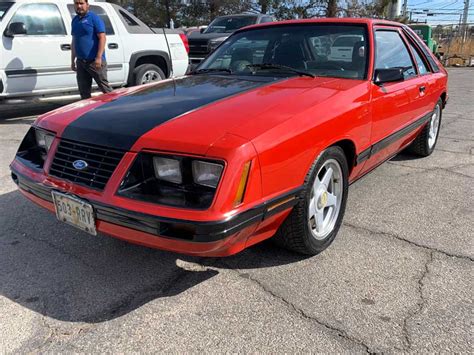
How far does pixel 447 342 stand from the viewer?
2.11 meters

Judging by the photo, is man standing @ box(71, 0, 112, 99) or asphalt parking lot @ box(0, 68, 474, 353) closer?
asphalt parking lot @ box(0, 68, 474, 353)

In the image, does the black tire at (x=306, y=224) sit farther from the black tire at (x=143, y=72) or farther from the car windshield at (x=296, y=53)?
the black tire at (x=143, y=72)

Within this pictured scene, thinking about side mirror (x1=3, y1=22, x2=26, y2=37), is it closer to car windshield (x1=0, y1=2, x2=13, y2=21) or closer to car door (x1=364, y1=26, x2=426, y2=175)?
car windshield (x1=0, y1=2, x2=13, y2=21)

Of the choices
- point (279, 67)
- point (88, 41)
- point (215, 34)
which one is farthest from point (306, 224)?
point (215, 34)

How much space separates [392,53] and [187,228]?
110 inches

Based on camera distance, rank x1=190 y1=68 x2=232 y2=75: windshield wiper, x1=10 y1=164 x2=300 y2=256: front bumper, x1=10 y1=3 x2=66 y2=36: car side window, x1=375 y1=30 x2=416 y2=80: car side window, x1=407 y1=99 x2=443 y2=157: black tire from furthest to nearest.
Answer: x1=10 y1=3 x2=66 y2=36: car side window → x1=407 y1=99 x2=443 y2=157: black tire → x1=190 y1=68 x2=232 y2=75: windshield wiper → x1=375 y1=30 x2=416 y2=80: car side window → x1=10 y1=164 x2=300 y2=256: front bumper

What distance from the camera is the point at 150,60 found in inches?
329

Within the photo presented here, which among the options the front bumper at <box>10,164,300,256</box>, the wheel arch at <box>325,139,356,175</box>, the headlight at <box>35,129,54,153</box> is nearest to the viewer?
the front bumper at <box>10,164,300,256</box>

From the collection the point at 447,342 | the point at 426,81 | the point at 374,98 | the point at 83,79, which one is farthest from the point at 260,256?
the point at 83,79

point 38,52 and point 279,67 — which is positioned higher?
point 38,52

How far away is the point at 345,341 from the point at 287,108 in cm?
128

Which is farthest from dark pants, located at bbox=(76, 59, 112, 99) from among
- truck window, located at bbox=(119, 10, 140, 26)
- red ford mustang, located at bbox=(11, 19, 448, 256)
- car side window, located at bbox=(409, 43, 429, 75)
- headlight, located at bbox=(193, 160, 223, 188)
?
headlight, located at bbox=(193, 160, 223, 188)

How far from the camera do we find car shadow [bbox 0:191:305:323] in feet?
8.03

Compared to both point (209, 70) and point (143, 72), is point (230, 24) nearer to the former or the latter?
point (143, 72)
